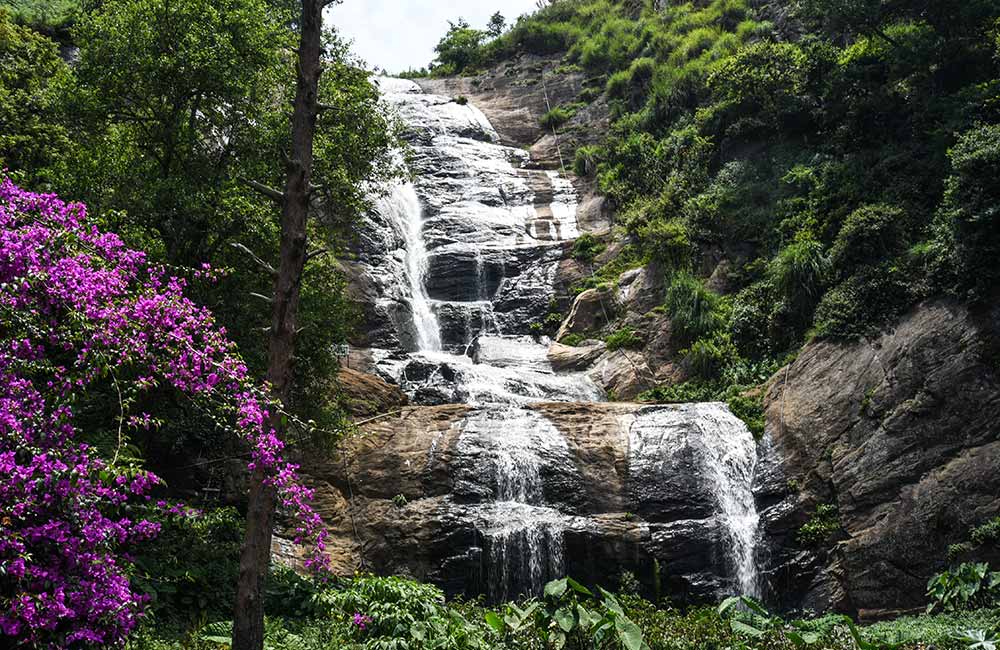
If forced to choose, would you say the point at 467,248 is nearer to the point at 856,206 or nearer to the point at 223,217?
the point at 856,206

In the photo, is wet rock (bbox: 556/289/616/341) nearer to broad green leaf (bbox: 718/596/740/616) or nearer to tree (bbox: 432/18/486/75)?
broad green leaf (bbox: 718/596/740/616)

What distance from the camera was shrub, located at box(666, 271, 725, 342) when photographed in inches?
900

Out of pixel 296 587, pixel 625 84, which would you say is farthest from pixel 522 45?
pixel 296 587

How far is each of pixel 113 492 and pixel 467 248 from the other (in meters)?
23.9

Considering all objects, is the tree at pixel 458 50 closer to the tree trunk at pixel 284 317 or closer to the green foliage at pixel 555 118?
the green foliage at pixel 555 118

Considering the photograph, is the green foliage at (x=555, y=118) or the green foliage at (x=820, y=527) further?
the green foliage at (x=555, y=118)

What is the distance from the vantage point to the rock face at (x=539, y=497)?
15484mm

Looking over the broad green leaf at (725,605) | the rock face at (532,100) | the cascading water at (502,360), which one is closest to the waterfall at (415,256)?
the cascading water at (502,360)

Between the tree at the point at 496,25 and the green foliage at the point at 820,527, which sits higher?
the tree at the point at 496,25

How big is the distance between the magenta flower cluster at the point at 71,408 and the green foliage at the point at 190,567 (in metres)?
3.24

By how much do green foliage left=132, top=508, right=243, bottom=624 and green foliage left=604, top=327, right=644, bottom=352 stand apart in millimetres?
13358

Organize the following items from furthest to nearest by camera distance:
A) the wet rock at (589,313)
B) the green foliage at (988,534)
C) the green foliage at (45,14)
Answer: the green foliage at (45,14), the wet rock at (589,313), the green foliage at (988,534)

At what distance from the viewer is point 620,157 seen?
33344mm

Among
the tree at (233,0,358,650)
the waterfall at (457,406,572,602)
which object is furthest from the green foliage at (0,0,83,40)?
the tree at (233,0,358,650)
